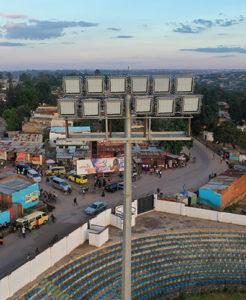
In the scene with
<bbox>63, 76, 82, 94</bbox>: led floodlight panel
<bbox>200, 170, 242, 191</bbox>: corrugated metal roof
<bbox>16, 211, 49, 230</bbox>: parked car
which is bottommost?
<bbox>16, 211, 49, 230</bbox>: parked car

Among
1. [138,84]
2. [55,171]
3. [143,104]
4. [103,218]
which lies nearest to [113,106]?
[143,104]

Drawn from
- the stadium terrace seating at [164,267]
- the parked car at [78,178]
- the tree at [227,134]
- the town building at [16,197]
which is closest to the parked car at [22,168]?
the parked car at [78,178]

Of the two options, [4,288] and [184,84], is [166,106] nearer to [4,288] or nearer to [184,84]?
[184,84]

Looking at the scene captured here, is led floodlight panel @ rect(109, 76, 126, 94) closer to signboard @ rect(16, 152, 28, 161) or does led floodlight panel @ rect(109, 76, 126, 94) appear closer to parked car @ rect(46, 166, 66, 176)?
parked car @ rect(46, 166, 66, 176)

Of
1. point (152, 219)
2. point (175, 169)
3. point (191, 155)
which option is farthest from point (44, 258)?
point (191, 155)

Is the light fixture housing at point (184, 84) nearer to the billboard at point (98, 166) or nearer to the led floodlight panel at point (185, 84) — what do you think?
the led floodlight panel at point (185, 84)

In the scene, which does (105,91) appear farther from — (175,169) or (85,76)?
(175,169)

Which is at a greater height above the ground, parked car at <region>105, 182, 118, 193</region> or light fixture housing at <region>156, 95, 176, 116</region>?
light fixture housing at <region>156, 95, 176, 116</region>

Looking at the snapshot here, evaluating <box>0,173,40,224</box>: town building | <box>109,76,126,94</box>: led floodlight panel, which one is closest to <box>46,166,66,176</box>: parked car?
<box>0,173,40,224</box>: town building
